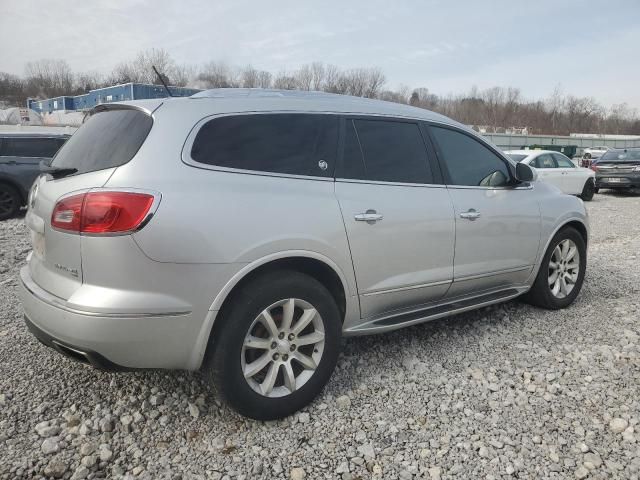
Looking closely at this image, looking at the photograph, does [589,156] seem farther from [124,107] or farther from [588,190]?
[124,107]

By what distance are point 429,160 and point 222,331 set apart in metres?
1.88

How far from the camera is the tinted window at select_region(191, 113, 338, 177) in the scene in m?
2.55

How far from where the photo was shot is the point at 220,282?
2393 mm

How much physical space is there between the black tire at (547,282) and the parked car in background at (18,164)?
29.6 ft

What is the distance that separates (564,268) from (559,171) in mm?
10282

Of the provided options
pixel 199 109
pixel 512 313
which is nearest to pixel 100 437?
pixel 199 109

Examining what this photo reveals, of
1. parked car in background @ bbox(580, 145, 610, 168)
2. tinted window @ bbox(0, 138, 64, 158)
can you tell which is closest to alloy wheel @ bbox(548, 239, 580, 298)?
tinted window @ bbox(0, 138, 64, 158)

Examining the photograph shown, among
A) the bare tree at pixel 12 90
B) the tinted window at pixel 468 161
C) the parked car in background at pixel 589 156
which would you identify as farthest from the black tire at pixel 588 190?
the bare tree at pixel 12 90

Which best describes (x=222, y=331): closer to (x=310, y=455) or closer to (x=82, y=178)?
(x=310, y=455)

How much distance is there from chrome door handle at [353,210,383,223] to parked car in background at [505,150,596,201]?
1120 cm

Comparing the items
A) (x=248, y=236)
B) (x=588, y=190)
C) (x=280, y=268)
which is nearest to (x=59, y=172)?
(x=248, y=236)

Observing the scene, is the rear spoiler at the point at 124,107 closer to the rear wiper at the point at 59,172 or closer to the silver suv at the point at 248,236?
the silver suv at the point at 248,236

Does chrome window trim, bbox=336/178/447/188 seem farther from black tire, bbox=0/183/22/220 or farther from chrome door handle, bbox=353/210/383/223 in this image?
black tire, bbox=0/183/22/220

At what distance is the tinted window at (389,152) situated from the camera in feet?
10.1
